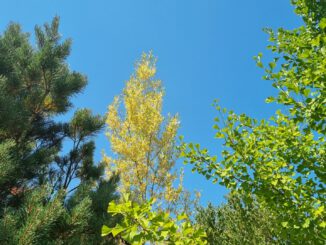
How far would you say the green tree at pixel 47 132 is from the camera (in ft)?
14.9

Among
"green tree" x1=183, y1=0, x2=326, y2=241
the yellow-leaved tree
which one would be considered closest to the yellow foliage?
the yellow-leaved tree

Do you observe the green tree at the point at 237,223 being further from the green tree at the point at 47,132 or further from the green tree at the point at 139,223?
the green tree at the point at 139,223

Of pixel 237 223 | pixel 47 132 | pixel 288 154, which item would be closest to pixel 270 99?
pixel 288 154

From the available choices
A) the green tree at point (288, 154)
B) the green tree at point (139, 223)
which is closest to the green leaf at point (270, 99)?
the green tree at point (288, 154)

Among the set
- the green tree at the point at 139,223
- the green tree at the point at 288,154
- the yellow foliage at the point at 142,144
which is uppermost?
the yellow foliage at the point at 142,144

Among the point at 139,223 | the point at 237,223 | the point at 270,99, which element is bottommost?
the point at 139,223

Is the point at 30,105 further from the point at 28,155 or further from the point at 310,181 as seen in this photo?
the point at 310,181

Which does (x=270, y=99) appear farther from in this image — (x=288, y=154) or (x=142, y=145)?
(x=142, y=145)

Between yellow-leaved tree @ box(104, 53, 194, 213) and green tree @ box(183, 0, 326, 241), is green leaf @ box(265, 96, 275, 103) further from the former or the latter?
yellow-leaved tree @ box(104, 53, 194, 213)

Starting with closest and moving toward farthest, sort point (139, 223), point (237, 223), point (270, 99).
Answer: point (139, 223) < point (270, 99) < point (237, 223)

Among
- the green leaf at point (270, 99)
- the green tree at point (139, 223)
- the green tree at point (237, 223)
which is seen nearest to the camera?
the green tree at point (139, 223)

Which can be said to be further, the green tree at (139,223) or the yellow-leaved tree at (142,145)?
the yellow-leaved tree at (142,145)

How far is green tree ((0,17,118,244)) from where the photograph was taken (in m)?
4.54

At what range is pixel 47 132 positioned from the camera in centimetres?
639
